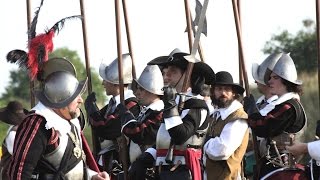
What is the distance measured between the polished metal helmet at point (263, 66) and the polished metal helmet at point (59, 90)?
8.25ft

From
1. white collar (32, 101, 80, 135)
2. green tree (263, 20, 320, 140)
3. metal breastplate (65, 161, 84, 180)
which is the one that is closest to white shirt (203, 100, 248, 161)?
metal breastplate (65, 161, 84, 180)

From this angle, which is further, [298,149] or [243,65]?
[243,65]

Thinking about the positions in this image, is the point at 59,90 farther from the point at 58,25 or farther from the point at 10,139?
the point at 10,139

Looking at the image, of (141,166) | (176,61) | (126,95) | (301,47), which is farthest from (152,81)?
(301,47)

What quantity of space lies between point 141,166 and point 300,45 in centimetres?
2502

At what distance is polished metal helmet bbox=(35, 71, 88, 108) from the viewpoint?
8406 millimetres

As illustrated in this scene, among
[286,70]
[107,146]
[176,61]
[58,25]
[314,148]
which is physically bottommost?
[107,146]

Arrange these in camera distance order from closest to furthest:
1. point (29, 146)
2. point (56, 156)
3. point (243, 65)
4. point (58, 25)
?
point (29, 146)
point (56, 156)
point (58, 25)
point (243, 65)

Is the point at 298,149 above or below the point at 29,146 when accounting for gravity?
below

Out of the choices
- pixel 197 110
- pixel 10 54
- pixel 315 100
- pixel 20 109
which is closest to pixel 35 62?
pixel 10 54

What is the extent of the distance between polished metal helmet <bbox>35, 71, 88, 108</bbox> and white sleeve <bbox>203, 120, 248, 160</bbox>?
6.21 feet

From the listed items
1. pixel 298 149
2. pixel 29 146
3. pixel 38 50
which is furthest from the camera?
pixel 298 149

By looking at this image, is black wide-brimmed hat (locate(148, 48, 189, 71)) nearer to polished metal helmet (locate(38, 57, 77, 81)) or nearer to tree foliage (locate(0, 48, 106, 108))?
polished metal helmet (locate(38, 57, 77, 81))

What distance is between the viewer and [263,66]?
11.1 meters
